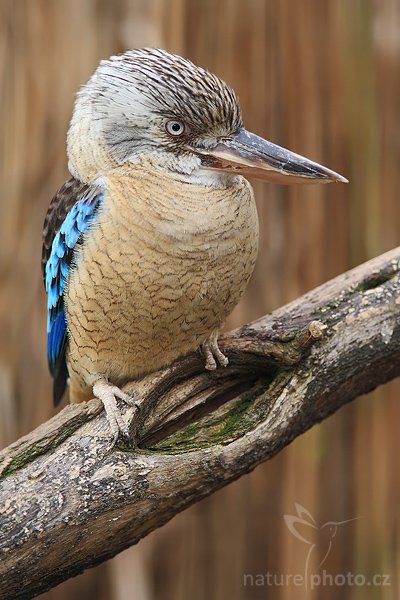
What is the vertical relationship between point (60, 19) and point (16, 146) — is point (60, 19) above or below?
above

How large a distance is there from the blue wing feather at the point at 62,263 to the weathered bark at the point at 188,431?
9.1 inches

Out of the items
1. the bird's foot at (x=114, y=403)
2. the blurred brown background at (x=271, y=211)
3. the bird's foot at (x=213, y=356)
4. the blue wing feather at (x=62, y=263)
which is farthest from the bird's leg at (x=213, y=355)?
the blurred brown background at (x=271, y=211)

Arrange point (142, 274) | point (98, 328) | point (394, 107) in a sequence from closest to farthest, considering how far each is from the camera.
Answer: point (142, 274) → point (98, 328) → point (394, 107)

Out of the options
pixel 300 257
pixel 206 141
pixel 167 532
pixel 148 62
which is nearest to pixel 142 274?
pixel 206 141

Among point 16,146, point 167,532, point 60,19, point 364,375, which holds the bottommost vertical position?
point 167,532

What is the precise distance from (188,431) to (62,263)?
433 millimetres

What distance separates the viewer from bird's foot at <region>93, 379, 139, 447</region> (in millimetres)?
1587

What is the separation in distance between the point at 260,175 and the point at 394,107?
864 mm

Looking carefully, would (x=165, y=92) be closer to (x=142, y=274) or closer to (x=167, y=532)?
(x=142, y=274)

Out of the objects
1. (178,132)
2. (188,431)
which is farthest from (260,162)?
(188,431)

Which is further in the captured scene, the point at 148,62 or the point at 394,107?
the point at 394,107

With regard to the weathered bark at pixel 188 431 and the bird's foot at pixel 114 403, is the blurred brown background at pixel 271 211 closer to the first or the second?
the weathered bark at pixel 188 431

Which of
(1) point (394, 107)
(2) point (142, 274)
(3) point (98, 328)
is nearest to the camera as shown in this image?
(2) point (142, 274)

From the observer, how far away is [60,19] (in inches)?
93.7
